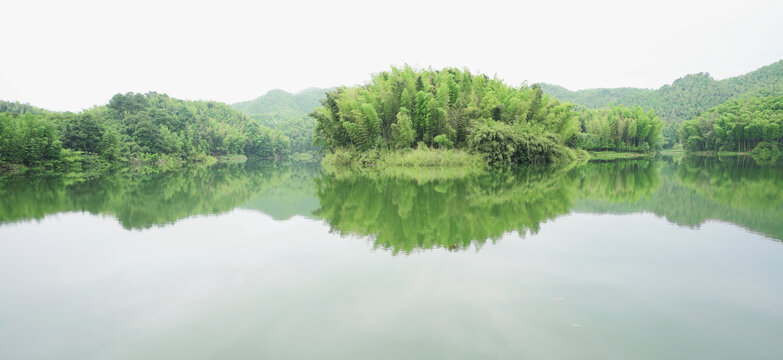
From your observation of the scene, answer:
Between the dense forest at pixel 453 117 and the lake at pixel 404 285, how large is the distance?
519 inches

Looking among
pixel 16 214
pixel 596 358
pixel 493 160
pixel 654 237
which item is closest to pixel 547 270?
pixel 596 358

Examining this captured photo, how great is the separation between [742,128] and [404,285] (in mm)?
51494

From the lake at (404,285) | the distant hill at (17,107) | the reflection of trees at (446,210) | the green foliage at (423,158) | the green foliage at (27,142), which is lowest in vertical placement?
the lake at (404,285)

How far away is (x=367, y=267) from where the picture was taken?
3.71m

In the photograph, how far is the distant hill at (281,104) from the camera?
13012 centimetres

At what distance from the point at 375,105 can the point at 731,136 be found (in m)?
41.8

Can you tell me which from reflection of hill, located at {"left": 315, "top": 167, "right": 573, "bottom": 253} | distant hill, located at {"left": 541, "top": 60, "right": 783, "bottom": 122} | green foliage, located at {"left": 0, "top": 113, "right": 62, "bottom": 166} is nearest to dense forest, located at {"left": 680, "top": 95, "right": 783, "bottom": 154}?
distant hill, located at {"left": 541, "top": 60, "right": 783, "bottom": 122}

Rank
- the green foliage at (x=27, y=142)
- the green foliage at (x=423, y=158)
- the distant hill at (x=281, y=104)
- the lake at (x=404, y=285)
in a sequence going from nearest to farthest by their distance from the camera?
the lake at (x=404, y=285), the green foliage at (x=423, y=158), the green foliage at (x=27, y=142), the distant hill at (x=281, y=104)

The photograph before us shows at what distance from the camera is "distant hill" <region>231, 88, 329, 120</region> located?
130 metres

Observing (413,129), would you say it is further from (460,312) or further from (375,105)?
(460,312)

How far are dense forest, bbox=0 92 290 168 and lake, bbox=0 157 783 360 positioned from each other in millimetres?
24819

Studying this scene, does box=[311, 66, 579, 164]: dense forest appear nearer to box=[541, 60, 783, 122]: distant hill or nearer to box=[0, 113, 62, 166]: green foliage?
box=[0, 113, 62, 166]: green foliage

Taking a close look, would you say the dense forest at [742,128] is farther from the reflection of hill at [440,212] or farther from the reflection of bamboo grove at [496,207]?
the reflection of hill at [440,212]

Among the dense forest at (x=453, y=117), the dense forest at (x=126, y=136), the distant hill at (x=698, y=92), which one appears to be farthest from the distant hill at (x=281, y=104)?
the dense forest at (x=453, y=117)
